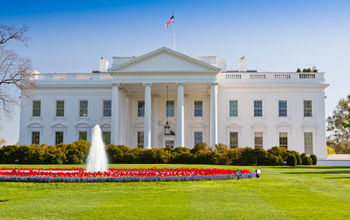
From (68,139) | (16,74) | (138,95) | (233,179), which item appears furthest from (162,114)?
(233,179)

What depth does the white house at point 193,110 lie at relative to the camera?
1558 inches

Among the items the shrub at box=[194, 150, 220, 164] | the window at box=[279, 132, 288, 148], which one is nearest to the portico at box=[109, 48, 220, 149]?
the shrub at box=[194, 150, 220, 164]

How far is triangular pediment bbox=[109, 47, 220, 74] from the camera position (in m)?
36.0

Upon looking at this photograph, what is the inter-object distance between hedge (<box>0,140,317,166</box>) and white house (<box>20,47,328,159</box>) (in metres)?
6.06

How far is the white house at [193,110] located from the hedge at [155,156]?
6.06 meters

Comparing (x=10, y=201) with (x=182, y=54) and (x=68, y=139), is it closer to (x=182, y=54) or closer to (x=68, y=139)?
(x=182, y=54)

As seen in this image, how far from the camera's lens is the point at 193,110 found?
4128cm

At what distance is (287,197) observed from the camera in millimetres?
11336

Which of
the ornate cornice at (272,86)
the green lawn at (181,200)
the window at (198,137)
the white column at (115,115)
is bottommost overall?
the green lawn at (181,200)

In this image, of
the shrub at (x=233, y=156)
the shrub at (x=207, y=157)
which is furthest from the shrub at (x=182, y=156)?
the shrub at (x=233, y=156)

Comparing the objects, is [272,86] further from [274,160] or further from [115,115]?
[115,115]

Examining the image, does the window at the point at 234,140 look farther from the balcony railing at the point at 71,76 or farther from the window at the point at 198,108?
the balcony railing at the point at 71,76

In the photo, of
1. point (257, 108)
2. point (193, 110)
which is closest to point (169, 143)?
point (193, 110)

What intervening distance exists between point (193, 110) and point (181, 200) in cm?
3069
